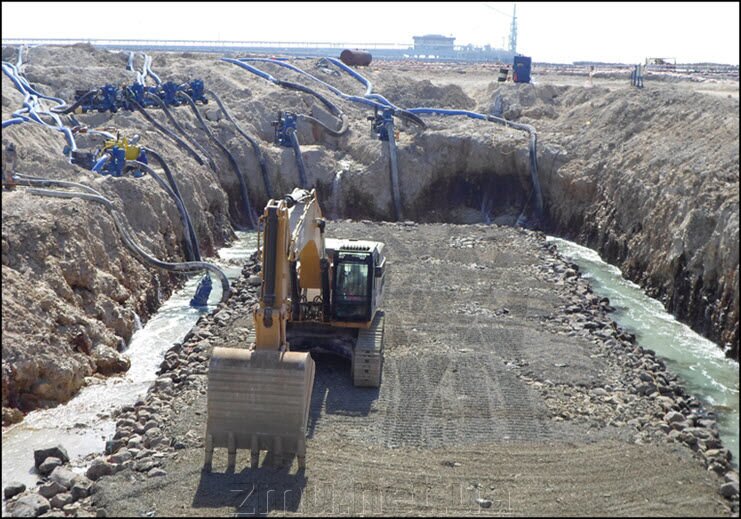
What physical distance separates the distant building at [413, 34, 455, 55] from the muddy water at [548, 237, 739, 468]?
8934 cm

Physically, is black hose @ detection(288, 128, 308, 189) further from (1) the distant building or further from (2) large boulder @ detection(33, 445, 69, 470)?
(1) the distant building

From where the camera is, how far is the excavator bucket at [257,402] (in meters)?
14.6

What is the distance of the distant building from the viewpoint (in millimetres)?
118125

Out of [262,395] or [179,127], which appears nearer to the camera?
[262,395]

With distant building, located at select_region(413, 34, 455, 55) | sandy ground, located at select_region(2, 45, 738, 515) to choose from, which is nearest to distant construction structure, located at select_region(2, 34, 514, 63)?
distant building, located at select_region(413, 34, 455, 55)

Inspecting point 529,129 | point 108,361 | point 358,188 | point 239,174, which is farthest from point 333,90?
point 108,361

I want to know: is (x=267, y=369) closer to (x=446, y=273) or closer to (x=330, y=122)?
(x=446, y=273)

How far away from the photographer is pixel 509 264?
3019 centimetres

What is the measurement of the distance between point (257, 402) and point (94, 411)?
515 centimetres

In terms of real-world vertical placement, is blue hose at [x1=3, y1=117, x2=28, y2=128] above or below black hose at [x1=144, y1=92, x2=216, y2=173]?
above

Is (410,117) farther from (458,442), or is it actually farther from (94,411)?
(458,442)

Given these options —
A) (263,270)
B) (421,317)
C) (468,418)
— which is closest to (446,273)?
(421,317)

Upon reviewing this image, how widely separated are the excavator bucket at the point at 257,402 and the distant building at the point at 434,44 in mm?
103476

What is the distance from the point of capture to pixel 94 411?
18.3m
